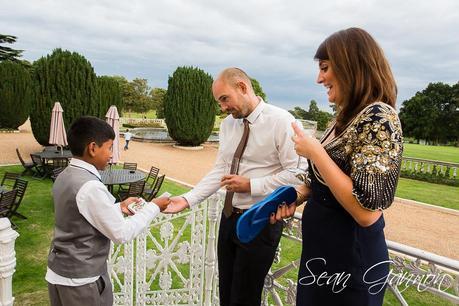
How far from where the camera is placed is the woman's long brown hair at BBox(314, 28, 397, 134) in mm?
1319

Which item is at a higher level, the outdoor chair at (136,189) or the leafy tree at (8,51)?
the leafy tree at (8,51)

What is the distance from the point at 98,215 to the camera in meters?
1.89

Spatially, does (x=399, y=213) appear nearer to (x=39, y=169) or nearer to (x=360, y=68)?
(x=360, y=68)

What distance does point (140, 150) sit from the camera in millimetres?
20125

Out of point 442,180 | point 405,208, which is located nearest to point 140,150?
point 405,208

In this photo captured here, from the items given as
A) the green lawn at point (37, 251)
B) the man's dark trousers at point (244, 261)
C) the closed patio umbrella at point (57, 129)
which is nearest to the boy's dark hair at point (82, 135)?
the man's dark trousers at point (244, 261)

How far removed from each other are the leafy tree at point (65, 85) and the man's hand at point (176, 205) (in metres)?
12.3

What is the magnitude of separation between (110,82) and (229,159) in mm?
27779

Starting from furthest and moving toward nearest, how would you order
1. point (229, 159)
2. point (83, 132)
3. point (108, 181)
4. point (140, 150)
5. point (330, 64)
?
point (140, 150)
point (108, 181)
point (229, 159)
point (83, 132)
point (330, 64)

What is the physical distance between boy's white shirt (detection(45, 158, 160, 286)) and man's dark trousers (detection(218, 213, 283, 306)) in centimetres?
60

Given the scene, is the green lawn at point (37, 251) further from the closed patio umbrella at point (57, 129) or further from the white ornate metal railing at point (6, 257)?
the white ornate metal railing at point (6, 257)

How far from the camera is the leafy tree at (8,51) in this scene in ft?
120

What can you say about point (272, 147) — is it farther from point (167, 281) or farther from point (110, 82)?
point (110, 82)

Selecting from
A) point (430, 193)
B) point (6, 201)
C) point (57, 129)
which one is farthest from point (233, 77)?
point (430, 193)
